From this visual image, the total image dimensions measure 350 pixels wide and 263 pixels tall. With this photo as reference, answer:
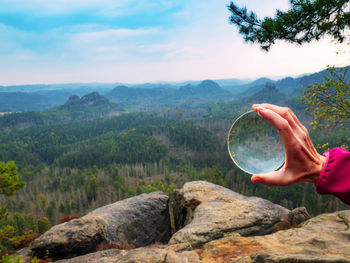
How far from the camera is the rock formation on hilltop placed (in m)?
7.37

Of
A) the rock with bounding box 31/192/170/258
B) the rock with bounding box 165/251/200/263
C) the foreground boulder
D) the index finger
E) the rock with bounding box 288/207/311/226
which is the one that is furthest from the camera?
the rock with bounding box 288/207/311/226

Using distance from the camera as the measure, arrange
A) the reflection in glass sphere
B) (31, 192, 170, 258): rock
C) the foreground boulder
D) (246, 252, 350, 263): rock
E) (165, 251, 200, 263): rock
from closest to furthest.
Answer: the reflection in glass sphere → (246, 252, 350, 263): rock → the foreground boulder → (165, 251, 200, 263): rock → (31, 192, 170, 258): rock

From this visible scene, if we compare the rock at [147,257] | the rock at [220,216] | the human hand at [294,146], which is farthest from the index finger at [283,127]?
the rock at [220,216]

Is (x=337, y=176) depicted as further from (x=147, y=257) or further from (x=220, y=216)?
(x=220, y=216)

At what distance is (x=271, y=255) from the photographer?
561 cm

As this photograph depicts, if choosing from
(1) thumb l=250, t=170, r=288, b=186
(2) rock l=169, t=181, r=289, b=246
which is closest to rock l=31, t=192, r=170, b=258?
(2) rock l=169, t=181, r=289, b=246

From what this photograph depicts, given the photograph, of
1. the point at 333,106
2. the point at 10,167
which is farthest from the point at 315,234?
the point at 10,167

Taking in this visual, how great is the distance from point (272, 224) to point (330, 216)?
3.26m

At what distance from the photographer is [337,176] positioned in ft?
6.88

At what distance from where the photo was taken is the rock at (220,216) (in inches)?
439

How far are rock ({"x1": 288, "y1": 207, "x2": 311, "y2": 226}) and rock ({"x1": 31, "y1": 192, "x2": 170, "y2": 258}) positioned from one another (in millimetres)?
10800

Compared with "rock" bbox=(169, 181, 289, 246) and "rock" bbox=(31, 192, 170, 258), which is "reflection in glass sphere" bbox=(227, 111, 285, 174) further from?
"rock" bbox=(31, 192, 170, 258)

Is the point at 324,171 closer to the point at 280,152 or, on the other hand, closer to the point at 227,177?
the point at 280,152

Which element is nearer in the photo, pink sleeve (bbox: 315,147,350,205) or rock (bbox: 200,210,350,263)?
pink sleeve (bbox: 315,147,350,205)
